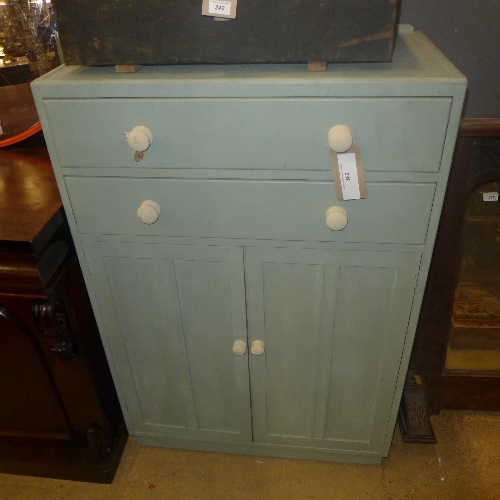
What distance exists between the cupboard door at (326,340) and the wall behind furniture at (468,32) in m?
0.49

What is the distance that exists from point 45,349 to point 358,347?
78cm

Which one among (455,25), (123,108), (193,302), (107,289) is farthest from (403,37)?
(107,289)

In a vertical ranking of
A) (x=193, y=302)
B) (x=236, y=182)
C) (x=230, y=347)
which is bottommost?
(x=230, y=347)

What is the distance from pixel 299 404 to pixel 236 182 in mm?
679

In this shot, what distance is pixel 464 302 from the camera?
1542mm

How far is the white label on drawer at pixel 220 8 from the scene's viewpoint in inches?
31.2

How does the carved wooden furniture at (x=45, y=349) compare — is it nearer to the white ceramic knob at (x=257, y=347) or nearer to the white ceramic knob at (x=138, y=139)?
the white ceramic knob at (x=138, y=139)

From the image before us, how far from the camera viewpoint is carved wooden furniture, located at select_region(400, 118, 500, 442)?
1.18 metres

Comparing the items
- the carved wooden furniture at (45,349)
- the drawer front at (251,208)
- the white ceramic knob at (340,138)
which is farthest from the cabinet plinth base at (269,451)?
the white ceramic knob at (340,138)

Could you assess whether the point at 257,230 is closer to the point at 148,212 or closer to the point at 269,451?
the point at 148,212

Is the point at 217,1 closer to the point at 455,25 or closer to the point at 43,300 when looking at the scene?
the point at 455,25

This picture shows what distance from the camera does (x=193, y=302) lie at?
44.5 inches

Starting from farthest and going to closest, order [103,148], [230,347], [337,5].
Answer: [230,347]
[103,148]
[337,5]

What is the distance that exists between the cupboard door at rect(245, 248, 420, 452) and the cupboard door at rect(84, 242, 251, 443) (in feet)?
0.16
